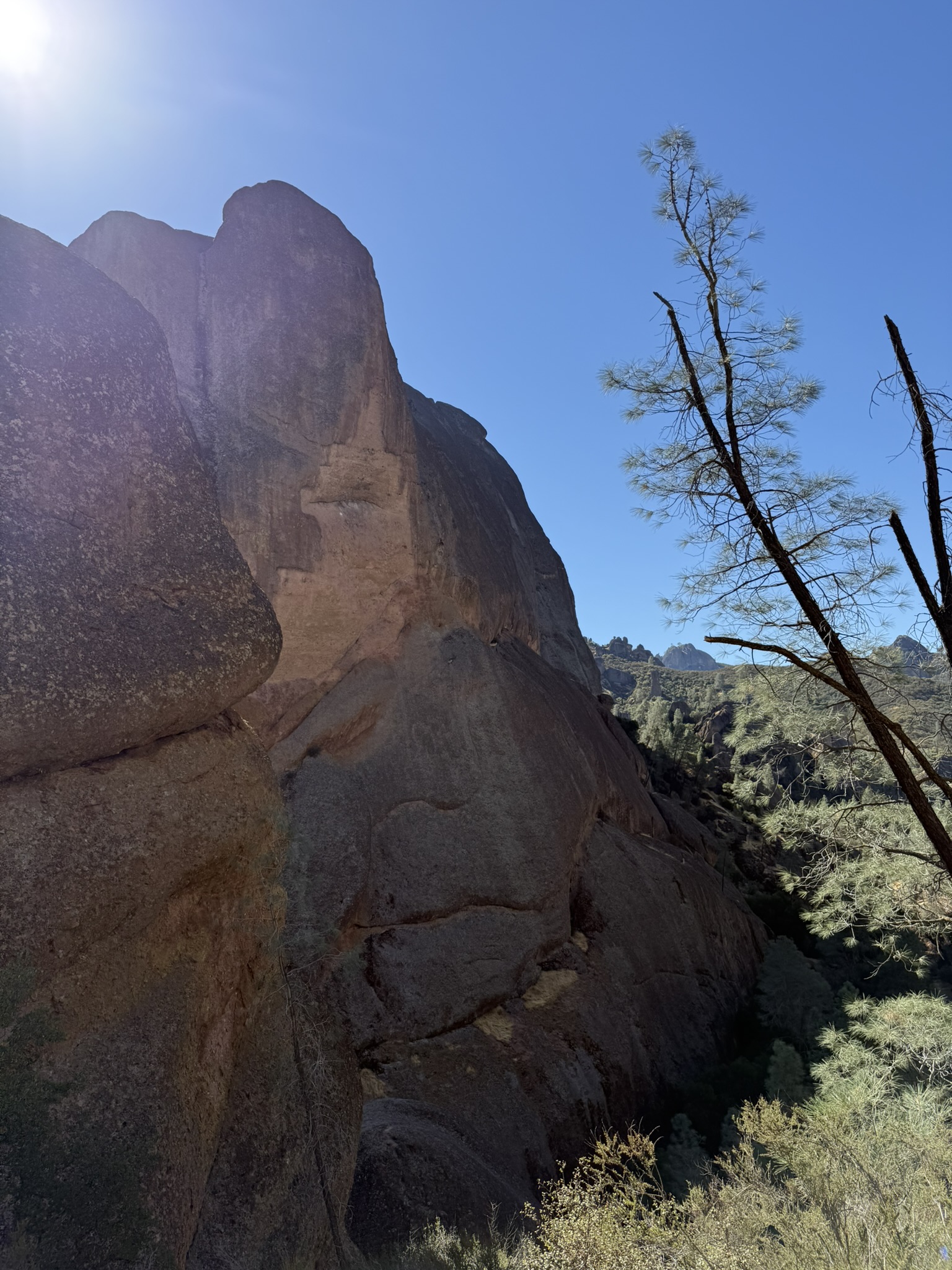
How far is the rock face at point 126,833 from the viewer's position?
11.4ft

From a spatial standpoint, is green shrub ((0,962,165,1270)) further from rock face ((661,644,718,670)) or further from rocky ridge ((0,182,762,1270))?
rock face ((661,644,718,670))

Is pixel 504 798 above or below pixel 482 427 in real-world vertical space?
below

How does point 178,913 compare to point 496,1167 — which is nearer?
point 178,913

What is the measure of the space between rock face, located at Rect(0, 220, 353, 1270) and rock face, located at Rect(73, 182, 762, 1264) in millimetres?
5320

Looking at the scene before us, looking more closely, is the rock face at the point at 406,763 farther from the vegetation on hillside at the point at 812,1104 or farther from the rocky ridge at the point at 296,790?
the vegetation on hillside at the point at 812,1104

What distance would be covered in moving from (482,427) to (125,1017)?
2076 cm

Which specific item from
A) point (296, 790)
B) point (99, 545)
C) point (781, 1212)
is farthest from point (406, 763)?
point (99, 545)

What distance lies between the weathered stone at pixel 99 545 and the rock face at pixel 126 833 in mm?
11

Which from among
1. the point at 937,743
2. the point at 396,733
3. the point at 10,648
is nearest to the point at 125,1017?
the point at 10,648

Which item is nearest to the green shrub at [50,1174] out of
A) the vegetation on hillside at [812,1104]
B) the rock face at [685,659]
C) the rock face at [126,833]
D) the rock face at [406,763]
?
the rock face at [126,833]

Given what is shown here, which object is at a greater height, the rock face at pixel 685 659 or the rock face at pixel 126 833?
the rock face at pixel 685 659

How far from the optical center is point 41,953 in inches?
140

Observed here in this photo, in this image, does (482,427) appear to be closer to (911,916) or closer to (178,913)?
(911,916)

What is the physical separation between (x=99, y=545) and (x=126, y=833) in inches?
53.5
